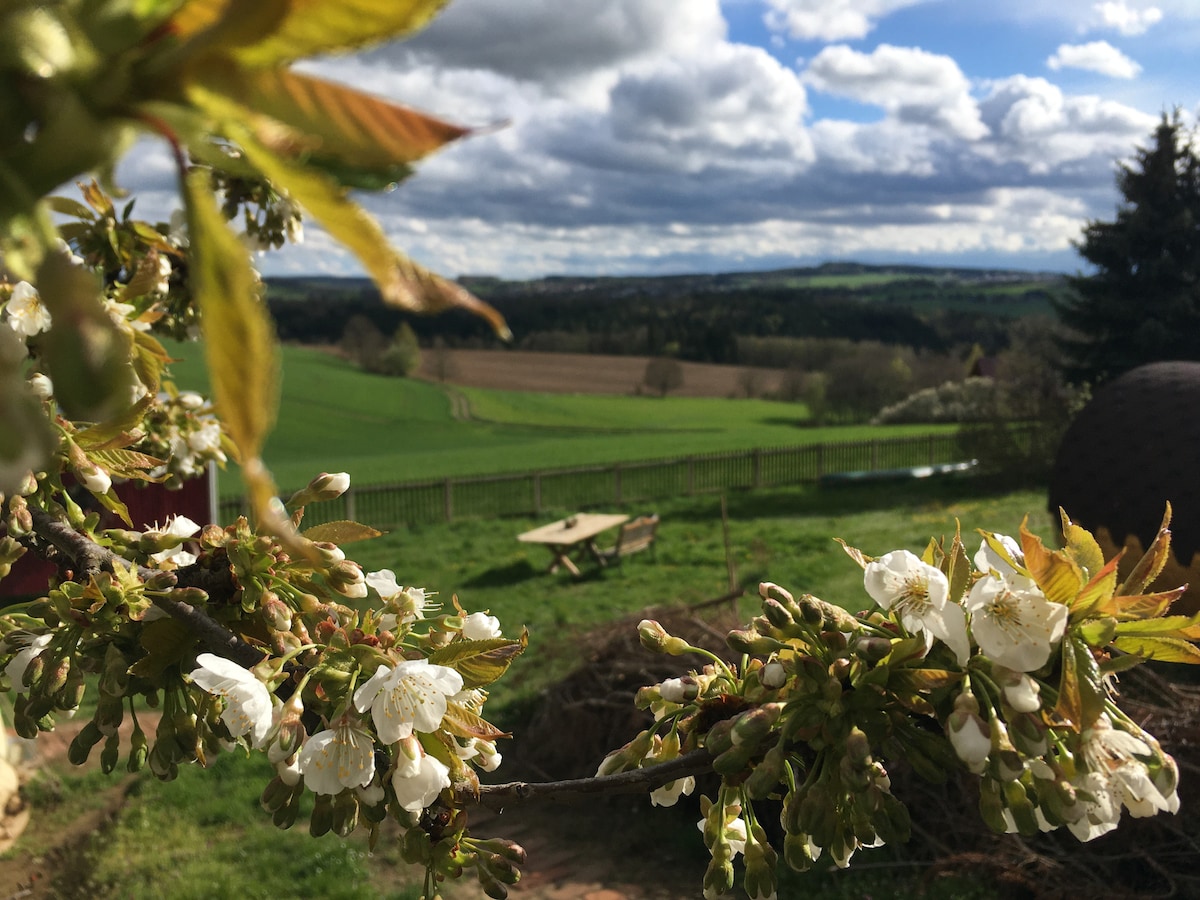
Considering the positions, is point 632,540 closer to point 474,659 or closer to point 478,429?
point 474,659

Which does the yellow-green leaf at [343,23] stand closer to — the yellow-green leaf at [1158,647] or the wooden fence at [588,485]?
the yellow-green leaf at [1158,647]

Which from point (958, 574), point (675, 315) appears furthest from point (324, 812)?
point (675, 315)

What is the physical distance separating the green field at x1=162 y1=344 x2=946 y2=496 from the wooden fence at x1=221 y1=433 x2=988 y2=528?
16.4 feet

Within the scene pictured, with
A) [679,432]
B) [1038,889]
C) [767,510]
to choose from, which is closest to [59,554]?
[1038,889]

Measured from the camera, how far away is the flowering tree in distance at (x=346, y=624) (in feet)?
1.19

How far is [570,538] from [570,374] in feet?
137

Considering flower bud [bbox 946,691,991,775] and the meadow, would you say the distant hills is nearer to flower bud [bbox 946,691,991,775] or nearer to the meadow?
the meadow

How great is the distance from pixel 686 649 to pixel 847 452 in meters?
22.5

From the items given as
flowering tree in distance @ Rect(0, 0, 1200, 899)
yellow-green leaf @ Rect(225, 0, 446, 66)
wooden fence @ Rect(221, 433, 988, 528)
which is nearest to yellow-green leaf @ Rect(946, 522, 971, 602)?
flowering tree in distance @ Rect(0, 0, 1200, 899)

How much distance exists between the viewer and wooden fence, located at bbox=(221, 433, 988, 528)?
1775 centimetres

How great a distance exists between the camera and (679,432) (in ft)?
126

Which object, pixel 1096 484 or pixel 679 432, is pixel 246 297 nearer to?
pixel 1096 484

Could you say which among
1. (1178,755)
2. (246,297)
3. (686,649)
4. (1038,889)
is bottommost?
(1038,889)

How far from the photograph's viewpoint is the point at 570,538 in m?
12.9
